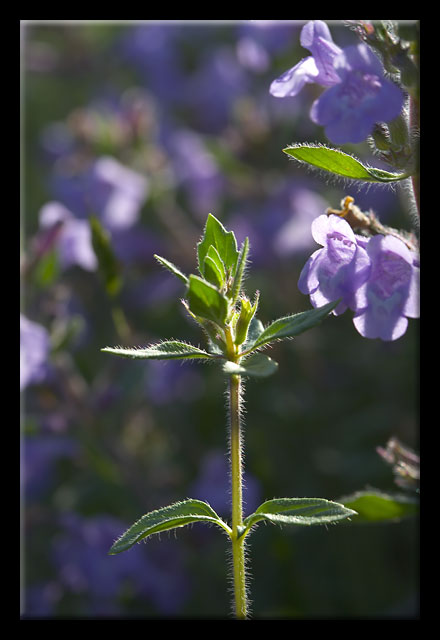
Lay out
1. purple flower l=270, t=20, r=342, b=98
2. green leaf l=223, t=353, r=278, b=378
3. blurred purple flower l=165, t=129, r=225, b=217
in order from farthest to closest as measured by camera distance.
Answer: blurred purple flower l=165, t=129, r=225, b=217 → purple flower l=270, t=20, r=342, b=98 → green leaf l=223, t=353, r=278, b=378

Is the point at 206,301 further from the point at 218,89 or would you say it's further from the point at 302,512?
the point at 218,89

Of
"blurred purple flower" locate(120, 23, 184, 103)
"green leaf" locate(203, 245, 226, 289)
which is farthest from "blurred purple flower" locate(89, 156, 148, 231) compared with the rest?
"green leaf" locate(203, 245, 226, 289)

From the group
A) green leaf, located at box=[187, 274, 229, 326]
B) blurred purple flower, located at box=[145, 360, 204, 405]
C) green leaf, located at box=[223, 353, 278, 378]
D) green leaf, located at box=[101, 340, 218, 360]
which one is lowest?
green leaf, located at box=[223, 353, 278, 378]

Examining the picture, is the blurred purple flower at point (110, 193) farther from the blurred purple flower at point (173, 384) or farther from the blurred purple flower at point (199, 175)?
the blurred purple flower at point (173, 384)

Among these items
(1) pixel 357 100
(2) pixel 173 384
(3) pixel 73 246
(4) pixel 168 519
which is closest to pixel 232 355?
(4) pixel 168 519

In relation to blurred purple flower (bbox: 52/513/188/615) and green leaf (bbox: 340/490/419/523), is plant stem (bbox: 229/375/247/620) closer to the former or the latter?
green leaf (bbox: 340/490/419/523)

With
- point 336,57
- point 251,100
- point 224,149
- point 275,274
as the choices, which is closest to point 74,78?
point 251,100
